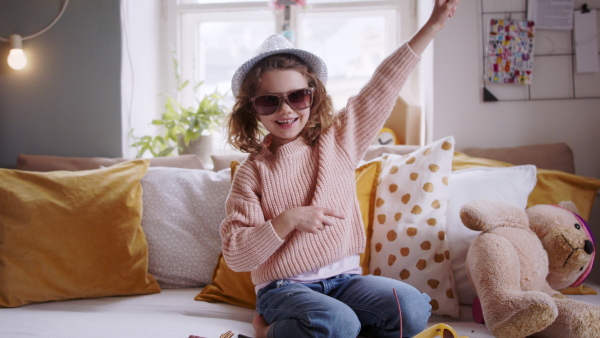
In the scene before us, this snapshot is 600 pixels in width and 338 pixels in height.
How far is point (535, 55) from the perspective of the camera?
6.67 ft

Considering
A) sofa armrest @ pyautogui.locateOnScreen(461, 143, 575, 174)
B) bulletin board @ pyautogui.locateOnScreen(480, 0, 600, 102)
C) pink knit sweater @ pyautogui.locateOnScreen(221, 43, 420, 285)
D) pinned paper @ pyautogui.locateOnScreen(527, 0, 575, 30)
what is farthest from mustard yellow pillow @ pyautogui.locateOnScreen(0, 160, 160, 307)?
pinned paper @ pyautogui.locateOnScreen(527, 0, 575, 30)

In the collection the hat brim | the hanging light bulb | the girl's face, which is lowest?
the girl's face

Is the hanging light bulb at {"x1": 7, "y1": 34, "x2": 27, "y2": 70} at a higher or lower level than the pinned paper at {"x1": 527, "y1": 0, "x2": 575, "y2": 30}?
lower

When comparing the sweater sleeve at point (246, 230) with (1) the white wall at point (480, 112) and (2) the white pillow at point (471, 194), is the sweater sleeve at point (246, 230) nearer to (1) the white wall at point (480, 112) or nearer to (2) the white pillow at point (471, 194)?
(2) the white pillow at point (471, 194)

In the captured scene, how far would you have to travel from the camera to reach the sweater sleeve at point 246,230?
3.94ft

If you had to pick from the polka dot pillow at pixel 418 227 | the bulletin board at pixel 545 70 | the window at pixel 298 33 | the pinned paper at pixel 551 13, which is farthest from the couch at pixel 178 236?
the window at pixel 298 33

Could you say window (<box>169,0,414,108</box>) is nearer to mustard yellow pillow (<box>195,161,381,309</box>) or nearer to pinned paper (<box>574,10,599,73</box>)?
pinned paper (<box>574,10,599,73</box>)

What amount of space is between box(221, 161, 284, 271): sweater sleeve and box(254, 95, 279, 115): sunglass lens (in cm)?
18

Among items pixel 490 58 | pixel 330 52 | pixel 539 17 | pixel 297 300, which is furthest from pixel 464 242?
pixel 330 52

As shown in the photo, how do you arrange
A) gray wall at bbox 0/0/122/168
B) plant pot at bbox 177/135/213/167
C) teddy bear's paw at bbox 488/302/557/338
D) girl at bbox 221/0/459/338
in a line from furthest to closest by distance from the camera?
plant pot at bbox 177/135/213/167, gray wall at bbox 0/0/122/168, girl at bbox 221/0/459/338, teddy bear's paw at bbox 488/302/557/338

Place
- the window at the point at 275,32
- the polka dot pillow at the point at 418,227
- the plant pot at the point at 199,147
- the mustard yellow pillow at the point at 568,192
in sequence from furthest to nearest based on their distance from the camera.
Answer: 1. the window at the point at 275,32
2. the plant pot at the point at 199,147
3. the mustard yellow pillow at the point at 568,192
4. the polka dot pillow at the point at 418,227

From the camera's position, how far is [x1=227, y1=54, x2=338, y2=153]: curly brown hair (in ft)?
4.38

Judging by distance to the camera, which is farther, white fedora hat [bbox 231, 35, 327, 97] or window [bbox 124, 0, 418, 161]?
window [bbox 124, 0, 418, 161]

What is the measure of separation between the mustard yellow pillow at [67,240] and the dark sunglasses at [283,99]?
0.64 meters
